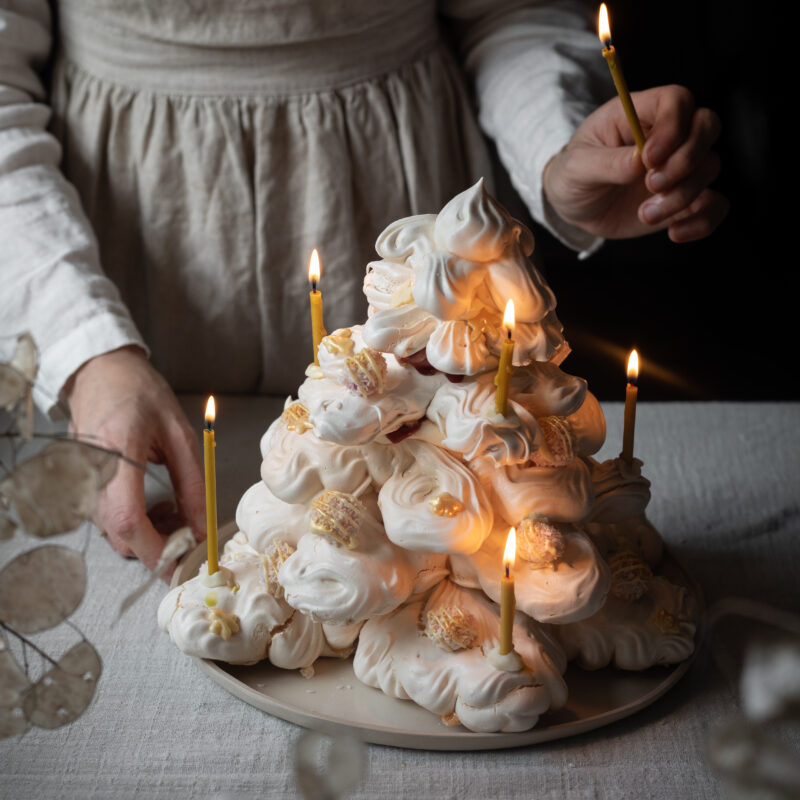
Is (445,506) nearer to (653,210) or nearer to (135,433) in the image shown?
(135,433)

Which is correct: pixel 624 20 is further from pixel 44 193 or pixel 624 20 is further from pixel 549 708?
pixel 549 708

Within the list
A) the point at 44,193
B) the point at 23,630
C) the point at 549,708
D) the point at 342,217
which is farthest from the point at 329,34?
the point at 23,630

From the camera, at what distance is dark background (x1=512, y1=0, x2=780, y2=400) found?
218cm

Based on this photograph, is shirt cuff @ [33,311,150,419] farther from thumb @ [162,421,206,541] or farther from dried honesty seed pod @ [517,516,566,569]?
dried honesty seed pod @ [517,516,566,569]

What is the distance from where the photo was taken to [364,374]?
603 millimetres

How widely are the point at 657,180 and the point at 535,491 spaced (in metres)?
0.39

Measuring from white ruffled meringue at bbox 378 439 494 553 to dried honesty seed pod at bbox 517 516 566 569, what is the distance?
23 mm

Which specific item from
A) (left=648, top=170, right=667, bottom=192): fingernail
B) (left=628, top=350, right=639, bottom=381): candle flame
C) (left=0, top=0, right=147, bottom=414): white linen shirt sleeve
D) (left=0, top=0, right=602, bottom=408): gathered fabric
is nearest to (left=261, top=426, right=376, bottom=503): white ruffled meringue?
(left=628, top=350, right=639, bottom=381): candle flame

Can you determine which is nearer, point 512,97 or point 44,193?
point 44,193

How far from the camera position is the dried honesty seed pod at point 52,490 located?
33 cm

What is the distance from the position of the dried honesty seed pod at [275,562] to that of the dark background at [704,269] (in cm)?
161

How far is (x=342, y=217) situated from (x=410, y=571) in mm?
652

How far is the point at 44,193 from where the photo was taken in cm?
101

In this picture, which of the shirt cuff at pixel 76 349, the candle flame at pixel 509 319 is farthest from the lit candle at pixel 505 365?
the shirt cuff at pixel 76 349
